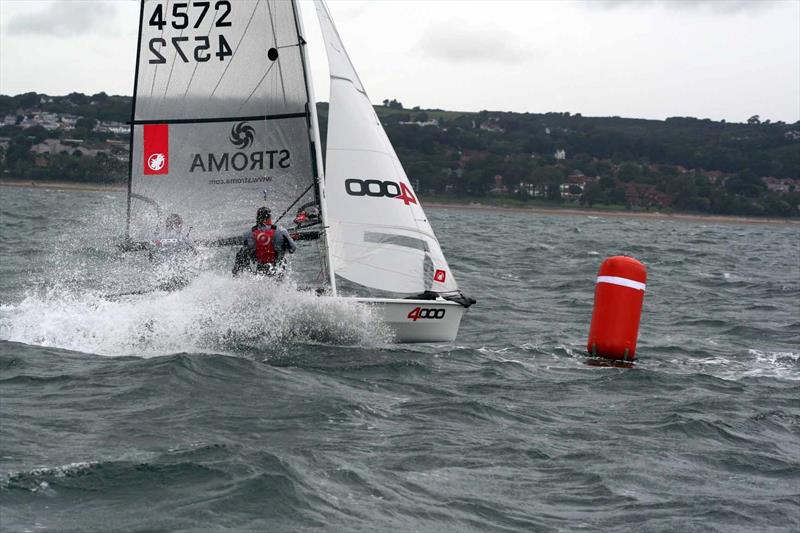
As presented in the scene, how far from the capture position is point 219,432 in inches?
248

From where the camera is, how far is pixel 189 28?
9.77m

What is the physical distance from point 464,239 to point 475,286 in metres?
14.2

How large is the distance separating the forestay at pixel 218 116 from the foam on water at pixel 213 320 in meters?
1.00

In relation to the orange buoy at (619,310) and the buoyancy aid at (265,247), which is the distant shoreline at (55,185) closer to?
the buoyancy aid at (265,247)

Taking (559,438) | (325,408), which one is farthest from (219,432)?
(559,438)

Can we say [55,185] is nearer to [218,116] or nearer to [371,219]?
[218,116]

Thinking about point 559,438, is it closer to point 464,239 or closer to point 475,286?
point 475,286

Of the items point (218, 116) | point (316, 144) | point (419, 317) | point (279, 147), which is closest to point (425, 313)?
point (419, 317)

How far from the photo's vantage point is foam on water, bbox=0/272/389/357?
8.97 m

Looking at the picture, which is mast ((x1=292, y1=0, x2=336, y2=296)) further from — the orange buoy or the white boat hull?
the orange buoy

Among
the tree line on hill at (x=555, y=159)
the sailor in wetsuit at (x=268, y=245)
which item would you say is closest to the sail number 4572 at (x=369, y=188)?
the sailor in wetsuit at (x=268, y=245)

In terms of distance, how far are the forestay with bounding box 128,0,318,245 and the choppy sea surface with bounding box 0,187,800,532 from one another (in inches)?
39.2

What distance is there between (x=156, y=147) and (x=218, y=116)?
25.9 inches

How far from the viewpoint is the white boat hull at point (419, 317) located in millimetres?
9406
